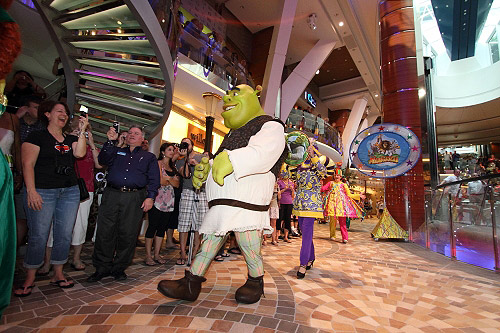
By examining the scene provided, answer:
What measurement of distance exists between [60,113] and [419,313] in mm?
3444

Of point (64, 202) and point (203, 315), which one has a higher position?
point (64, 202)

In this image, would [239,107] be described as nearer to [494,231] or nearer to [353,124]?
[494,231]

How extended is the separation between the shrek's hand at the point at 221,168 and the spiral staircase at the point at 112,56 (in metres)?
2.67

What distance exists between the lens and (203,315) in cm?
183

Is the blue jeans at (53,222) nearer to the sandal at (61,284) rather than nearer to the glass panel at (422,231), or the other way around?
the sandal at (61,284)

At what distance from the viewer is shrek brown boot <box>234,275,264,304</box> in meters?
2.02

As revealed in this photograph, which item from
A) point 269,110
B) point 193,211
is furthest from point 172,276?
point 269,110

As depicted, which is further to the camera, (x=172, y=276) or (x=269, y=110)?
(x=269, y=110)

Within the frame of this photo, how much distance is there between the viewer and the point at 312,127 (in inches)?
552

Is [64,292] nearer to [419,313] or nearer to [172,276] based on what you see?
[172,276]

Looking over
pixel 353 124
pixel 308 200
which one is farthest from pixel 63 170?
pixel 353 124

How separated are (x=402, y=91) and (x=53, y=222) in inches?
282

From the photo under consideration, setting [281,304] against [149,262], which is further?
[149,262]

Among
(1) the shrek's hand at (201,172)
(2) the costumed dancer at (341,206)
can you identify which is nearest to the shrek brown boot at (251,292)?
(1) the shrek's hand at (201,172)
